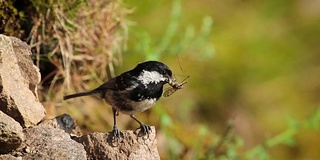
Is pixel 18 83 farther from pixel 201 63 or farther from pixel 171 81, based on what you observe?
pixel 201 63

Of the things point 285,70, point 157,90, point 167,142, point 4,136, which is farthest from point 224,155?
point 285,70

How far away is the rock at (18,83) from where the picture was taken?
3568mm

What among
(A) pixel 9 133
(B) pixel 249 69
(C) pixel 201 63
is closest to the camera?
(A) pixel 9 133

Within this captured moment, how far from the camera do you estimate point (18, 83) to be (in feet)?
12.1

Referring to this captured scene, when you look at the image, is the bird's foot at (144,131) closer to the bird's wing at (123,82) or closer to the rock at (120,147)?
the rock at (120,147)

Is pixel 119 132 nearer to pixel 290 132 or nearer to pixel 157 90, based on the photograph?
pixel 157 90

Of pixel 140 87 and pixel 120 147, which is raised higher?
pixel 140 87

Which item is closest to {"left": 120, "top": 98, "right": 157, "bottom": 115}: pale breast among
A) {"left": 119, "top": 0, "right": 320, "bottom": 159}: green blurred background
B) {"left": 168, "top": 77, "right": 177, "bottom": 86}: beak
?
{"left": 168, "top": 77, "right": 177, "bottom": 86}: beak

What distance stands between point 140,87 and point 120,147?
1.74 feet

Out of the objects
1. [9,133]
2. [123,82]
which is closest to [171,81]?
[123,82]

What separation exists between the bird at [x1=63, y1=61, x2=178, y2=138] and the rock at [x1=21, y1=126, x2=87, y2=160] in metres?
0.59

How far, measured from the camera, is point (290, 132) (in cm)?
496

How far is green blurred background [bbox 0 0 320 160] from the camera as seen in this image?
4512 mm

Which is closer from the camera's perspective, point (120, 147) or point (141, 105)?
point (120, 147)
